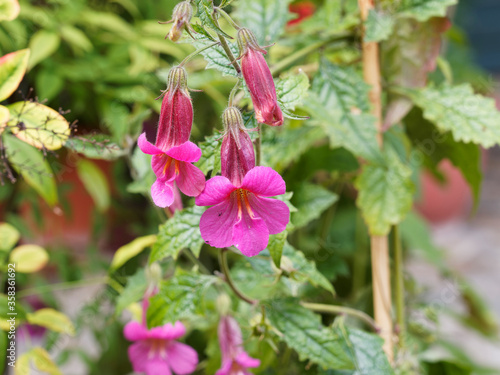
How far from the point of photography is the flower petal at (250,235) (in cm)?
32

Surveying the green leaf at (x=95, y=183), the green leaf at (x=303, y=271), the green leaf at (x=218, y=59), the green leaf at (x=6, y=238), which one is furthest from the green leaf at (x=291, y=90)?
the green leaf at (x=95, y=183)

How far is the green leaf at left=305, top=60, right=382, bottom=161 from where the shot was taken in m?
0.50

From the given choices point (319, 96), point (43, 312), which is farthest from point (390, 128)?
point (43, 312)

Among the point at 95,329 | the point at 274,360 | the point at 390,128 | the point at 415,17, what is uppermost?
the point at 415,17

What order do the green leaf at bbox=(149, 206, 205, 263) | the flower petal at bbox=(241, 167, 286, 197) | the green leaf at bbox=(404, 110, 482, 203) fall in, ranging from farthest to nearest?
the green leaf at bbox=(404, 110, 482, 203) < the green leaf at bbox=(149, 206, 205, 263) < the flower petal at bbox=(241, 167, 286, 197)

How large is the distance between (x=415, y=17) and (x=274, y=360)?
420 millimetres

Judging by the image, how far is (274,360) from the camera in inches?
22.5

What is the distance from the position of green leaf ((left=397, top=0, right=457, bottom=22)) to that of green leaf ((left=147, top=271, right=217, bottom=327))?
353 millimetres

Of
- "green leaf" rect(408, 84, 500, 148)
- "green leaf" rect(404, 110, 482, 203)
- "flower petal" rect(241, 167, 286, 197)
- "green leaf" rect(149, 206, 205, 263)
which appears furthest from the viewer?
"green leaf" rect(404, 110, 482, 203)

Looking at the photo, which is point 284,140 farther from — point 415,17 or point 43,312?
point 43,312

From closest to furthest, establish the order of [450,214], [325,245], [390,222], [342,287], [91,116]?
[390,222]
[325,245]
[342,287]
[91,116]
[450,214]

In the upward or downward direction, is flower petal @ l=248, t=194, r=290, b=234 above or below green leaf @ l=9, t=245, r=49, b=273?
above

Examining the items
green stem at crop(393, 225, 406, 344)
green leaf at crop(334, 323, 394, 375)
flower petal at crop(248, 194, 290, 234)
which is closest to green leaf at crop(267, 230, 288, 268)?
flower petal at crop(248, 194, 290, 234)

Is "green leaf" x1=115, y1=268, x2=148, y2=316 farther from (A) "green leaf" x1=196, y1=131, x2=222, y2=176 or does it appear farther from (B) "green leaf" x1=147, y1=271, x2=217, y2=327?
(A) "green leaf" x1=196, y1=131, x2=222, y2=176
